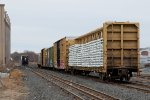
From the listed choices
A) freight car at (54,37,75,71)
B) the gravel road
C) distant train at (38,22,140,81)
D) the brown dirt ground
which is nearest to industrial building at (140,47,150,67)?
freight car at (54,37,75,71)

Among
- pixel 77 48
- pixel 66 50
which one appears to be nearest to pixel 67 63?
pixel 66 50

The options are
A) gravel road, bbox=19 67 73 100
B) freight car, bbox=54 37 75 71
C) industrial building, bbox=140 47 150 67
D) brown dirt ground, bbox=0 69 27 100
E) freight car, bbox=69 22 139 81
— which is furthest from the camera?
industrial building, bbox=140 47 150 67

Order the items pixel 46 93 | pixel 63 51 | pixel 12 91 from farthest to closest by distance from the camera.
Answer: pixel 63 51
pixel 12 91
pixel 46 93

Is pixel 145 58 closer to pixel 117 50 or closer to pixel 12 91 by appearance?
pixel 117 50

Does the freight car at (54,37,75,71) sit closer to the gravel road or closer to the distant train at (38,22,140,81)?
the distant train at (38,22,140,81)

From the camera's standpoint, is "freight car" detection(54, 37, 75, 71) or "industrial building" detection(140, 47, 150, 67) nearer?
"freight car" detection(54, 37, 75, 71)

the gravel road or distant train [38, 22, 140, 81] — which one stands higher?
distant train [38, 22, 140, 81]

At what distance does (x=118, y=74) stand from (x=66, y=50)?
17.0 metres

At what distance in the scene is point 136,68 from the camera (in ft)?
80.9

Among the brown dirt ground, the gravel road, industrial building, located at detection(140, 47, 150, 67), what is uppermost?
industrial building, located at detection(140, 47, 150, 67)

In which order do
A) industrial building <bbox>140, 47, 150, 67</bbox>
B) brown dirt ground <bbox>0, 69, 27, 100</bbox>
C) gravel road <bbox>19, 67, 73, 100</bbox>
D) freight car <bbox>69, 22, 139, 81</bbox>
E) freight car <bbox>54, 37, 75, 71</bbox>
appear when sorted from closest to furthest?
gravel road <bbox>19, 67, 73, 100</bbox>
brown dirt ground <bbox>0, 69, 27, 100</bbox>
freight car <bbox>69, 22, 139, 81</bbox>
freight car <bbox>54, 37, 75, 71</bbox>
industrial building <bbox>140, 47, 150, 67</bbox>

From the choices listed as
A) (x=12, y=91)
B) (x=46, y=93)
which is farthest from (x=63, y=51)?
(x=46, y=93)

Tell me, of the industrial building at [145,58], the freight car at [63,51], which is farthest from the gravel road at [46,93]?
the industrial building at [145,58]

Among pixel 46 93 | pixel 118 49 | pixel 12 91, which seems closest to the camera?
pixel 46 93
